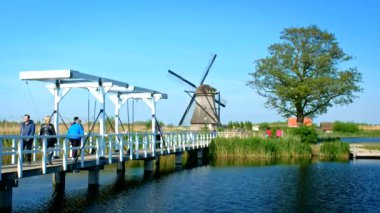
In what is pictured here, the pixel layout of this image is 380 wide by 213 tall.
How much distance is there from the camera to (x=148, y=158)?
26266 millimetres

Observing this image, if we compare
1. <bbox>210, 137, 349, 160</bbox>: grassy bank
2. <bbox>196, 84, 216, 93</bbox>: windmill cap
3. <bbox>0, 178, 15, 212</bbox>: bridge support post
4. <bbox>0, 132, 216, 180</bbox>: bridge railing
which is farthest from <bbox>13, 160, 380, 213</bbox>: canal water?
<bbox>196, 84, 216, 93</bbox>: windmill cap

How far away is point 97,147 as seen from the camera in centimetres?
1909

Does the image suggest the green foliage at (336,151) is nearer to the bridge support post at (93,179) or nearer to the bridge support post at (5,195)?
the bridge support post at (93,179)

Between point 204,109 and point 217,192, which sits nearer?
point 217,192

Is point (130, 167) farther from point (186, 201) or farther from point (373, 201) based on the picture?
point (373, 201)

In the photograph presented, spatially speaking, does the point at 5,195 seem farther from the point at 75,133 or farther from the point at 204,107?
the point at 204,107

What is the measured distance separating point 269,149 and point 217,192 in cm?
1717

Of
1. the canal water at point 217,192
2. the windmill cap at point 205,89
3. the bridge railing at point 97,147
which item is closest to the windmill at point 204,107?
the windmill cap at point 205,89

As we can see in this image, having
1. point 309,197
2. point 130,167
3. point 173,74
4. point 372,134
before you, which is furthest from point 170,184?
point 372,134

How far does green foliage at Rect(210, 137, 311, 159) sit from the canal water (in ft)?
26.9

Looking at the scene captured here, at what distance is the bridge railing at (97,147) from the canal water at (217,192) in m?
1.31

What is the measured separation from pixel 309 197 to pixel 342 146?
20.6m

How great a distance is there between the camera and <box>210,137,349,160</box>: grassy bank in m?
35.9

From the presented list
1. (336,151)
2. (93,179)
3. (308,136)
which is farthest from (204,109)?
(93,179)
